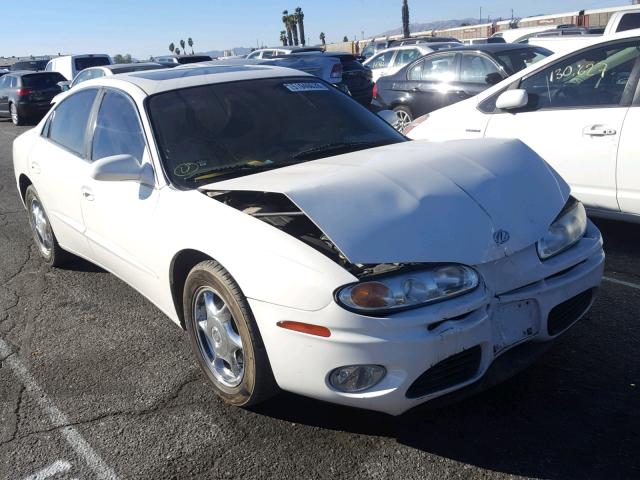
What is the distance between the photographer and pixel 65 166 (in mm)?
4559

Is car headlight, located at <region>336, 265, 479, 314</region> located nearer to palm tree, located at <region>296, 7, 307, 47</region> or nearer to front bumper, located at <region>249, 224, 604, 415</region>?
front bumper, located at <region>249, 224, 604, 415</region>

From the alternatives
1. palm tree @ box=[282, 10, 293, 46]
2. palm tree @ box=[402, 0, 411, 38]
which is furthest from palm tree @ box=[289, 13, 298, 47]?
palm tree @ box=[402, 0, 411, 38]

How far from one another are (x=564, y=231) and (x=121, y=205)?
2.42m

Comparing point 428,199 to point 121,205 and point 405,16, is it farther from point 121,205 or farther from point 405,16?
point 405,16

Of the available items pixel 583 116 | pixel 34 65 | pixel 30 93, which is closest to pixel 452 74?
pixel 583 116

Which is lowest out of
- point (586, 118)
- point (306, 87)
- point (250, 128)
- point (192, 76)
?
point (586, 118)

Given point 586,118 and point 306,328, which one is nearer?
point 306,328

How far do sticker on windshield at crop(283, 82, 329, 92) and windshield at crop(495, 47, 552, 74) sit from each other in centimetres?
559

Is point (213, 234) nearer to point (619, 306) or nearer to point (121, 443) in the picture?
point (121, 443)

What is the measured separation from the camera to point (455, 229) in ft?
8.98

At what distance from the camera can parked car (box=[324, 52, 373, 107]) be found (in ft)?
51.1

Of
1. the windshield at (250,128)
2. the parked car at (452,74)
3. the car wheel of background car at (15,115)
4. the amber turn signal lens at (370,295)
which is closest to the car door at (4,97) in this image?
the car wheel of background car at (15,115)

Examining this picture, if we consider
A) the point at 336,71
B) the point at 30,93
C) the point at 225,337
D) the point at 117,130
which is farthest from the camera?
the point at 30,93

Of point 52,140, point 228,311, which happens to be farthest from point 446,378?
point 52,140
